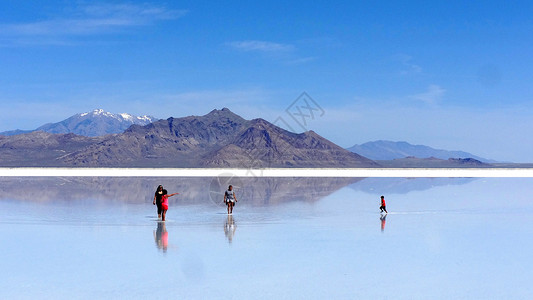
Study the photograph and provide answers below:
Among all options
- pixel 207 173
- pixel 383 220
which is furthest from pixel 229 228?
pixel 207 173

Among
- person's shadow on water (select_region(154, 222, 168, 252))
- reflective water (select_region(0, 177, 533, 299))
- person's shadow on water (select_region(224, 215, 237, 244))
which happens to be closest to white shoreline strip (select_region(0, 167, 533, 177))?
reflective water (select_region(0, 177, 533, 299))

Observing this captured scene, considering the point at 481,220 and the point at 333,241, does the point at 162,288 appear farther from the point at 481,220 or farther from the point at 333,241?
the point at 481,220

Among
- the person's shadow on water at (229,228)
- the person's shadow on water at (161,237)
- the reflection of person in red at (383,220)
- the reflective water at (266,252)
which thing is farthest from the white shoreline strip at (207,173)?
the person's shadow on water at (161,237)

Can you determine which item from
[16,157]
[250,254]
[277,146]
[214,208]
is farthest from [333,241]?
[16,157]

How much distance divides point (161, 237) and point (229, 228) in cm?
267

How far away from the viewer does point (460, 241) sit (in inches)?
649

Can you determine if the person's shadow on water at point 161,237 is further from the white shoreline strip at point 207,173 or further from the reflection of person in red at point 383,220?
the white shoreline strip at point 207,173

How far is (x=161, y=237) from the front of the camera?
676 inches

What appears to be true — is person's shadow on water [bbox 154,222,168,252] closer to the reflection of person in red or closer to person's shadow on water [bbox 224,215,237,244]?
person's shadow on water [bbox 224,215,237,244]

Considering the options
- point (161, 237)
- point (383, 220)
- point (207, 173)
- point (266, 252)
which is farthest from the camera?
point (207, 173)

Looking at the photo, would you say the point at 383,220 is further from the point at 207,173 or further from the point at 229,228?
the point at 207,173

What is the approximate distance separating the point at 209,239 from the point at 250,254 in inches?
103

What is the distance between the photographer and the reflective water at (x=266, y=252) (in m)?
11.3

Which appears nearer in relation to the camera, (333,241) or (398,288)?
(398,288)
